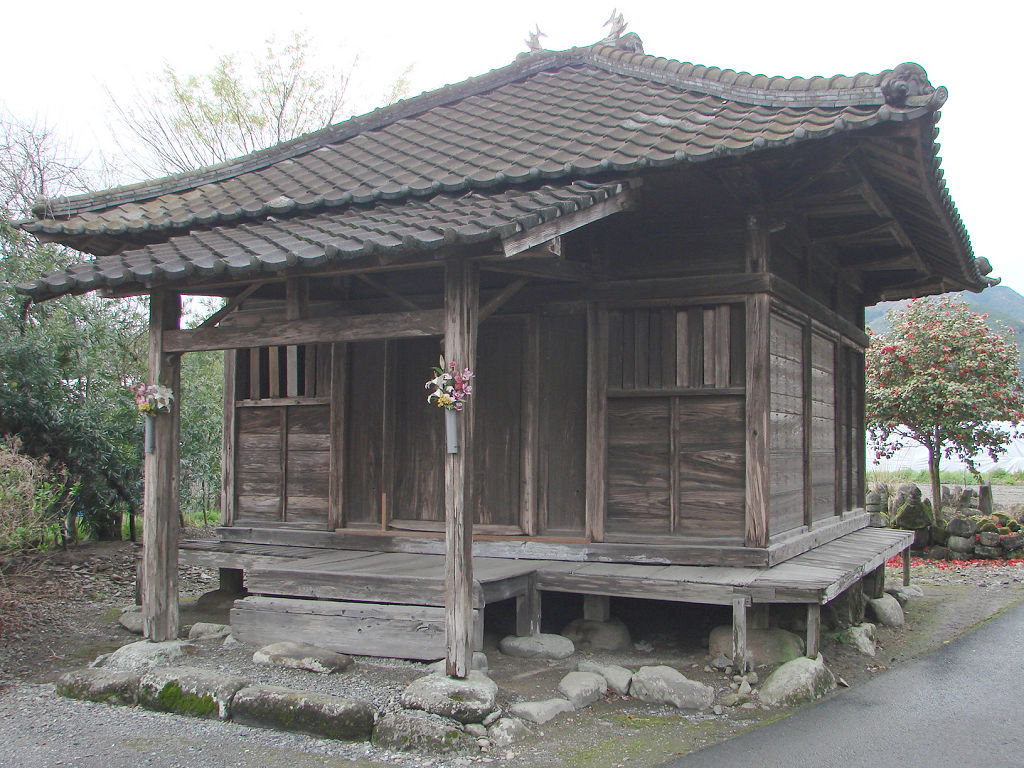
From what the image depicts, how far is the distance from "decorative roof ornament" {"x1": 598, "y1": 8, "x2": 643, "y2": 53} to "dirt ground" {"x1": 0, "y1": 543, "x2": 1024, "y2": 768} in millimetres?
5953

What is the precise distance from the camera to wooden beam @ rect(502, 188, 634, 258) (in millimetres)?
5219

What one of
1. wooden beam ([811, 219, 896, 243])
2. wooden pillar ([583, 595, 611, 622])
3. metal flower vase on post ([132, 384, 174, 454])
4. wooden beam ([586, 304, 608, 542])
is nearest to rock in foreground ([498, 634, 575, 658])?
wooden pillar ([583, 595, 611, 622])

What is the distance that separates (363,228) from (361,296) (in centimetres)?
240

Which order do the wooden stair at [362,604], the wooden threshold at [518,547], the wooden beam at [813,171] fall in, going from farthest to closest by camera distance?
the wooden threshold at [518,547] → the wooden beam at [813,171] → the wooden stair at [362,604]

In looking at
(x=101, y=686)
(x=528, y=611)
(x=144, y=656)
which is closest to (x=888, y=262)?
(x=528, y=611)

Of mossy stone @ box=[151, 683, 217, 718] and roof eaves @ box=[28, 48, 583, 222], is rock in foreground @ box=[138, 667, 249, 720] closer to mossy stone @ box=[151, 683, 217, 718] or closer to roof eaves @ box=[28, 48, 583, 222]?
mossy stone @ box=[151, 683, 217, 718]

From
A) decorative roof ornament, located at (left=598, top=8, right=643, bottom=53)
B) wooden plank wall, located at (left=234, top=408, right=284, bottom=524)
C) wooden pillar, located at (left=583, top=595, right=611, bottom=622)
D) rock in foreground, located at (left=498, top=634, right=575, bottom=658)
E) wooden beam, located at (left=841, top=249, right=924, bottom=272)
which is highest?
decorative roof ornament, located at (left=598, top=8, right=643, bottom=53)

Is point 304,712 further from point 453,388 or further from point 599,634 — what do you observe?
point 599,634

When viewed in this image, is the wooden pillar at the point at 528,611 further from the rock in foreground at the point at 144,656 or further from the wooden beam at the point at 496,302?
the rock in foreground at the point at 144,656

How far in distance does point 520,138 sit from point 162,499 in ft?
14.4

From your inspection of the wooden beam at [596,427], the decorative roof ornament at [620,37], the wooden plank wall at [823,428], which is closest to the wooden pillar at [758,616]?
the wooden beam at [596,427]

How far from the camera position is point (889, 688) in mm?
6355

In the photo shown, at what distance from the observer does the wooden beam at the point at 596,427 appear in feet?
24.0

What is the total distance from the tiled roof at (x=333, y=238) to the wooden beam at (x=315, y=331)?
595mm
